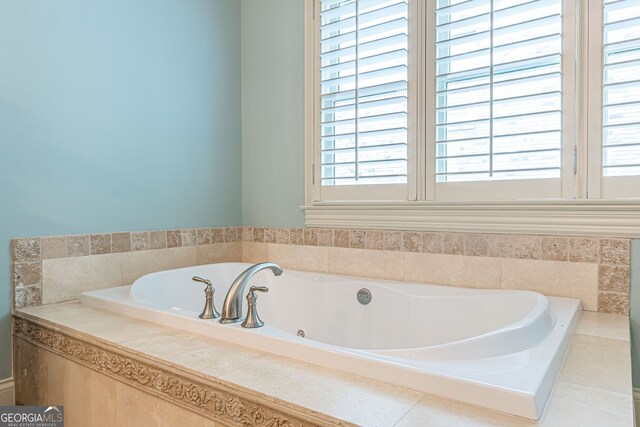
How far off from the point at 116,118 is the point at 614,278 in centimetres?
231

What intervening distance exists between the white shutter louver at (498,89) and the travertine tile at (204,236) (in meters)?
1.41

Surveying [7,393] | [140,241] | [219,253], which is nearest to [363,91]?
[219,253]

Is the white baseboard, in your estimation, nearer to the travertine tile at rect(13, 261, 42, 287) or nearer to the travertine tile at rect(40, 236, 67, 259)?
the travertine tile at rect(13, 261, 42, 287)

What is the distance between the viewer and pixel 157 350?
1221mm

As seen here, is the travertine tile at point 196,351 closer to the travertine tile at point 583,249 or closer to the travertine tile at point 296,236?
the travertine tile at point 296,236

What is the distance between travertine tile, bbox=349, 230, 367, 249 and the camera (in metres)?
2.22

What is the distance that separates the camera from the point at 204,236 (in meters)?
2.53

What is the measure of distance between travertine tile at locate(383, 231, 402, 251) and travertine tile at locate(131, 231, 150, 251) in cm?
127

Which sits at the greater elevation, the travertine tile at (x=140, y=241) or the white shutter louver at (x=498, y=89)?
the white shutter louver at (x=498, y=89)

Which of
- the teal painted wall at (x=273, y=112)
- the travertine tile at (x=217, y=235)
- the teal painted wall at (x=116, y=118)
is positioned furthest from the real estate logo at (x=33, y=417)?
the teal painted wall at (x=273, y=112)

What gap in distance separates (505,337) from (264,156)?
1.91m

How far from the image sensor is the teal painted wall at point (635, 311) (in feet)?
5.05

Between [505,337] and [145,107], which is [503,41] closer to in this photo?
[505,337]

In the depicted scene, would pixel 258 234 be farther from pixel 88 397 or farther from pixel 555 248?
pixel 555 248
